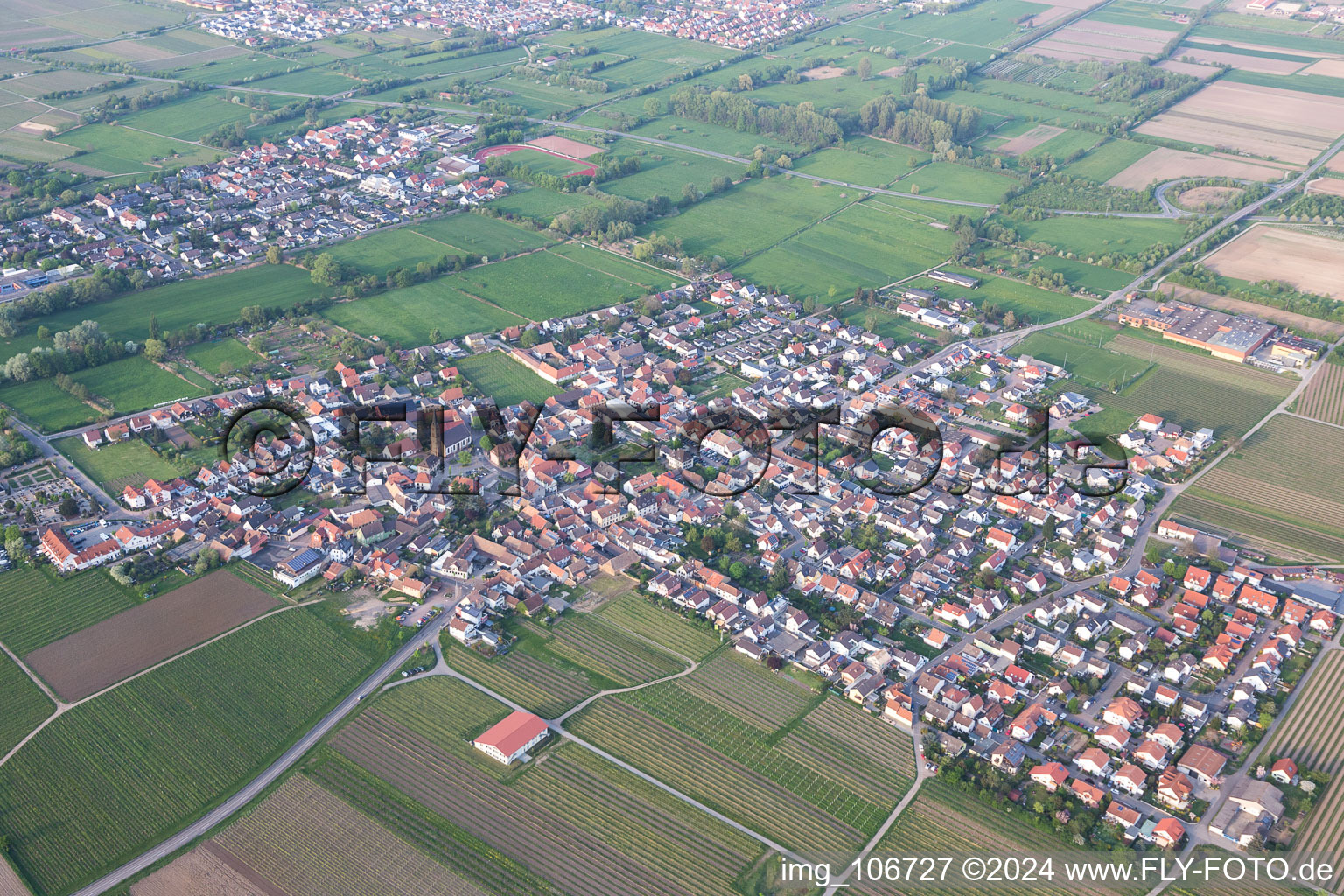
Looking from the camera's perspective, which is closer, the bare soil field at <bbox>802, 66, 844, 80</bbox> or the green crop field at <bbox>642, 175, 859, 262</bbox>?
the green crop field at <bbox>642, 175, 859, 262</bbox>

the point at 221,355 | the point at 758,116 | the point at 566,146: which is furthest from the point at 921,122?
the point at 221,355

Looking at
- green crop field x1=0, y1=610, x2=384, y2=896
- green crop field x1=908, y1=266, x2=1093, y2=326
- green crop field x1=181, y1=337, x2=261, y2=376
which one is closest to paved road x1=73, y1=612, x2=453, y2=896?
green crop field x1=0, y1=610, x2=384, y2=896

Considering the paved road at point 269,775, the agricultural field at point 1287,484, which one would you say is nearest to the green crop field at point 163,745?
the paved road at point 269,775

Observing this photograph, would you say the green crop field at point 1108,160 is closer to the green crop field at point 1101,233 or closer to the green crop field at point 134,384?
the green crop field at point 1101,233

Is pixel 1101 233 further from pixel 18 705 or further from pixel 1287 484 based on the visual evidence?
pixel 18 705

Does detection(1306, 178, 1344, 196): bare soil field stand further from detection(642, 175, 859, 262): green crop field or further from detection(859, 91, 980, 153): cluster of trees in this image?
detection(642, 175, 859, 262): green crop field

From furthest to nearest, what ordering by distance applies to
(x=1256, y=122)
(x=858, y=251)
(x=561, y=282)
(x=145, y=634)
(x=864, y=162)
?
Answer: (x=1256, y=122) < (x=864, y=162) < (x=858, y=251) < (x=561, y=282) < (x=145, y=634)

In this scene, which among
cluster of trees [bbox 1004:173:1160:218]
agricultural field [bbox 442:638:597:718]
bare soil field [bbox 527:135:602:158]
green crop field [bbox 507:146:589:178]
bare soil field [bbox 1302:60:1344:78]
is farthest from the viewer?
bare soil field [bbox 1302:60:1344:78]

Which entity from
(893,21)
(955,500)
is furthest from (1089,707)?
(893,21)
